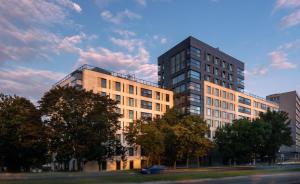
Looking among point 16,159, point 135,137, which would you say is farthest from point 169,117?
point 16,159

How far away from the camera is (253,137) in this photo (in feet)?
327

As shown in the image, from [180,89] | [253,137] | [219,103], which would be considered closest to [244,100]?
[219,103]

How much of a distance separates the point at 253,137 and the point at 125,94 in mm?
34753

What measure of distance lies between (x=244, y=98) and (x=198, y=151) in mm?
64245

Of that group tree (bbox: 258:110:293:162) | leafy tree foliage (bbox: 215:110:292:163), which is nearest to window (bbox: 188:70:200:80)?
leafy tree foliage (bbox: 215:110:292:163)

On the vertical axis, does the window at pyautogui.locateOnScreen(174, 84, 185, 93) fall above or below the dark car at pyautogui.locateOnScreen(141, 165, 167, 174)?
above

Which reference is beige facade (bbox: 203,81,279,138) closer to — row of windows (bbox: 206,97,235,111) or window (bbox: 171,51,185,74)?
row of windows (bbox: 206,97,235,111)

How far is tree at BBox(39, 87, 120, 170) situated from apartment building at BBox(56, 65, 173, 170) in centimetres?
1881

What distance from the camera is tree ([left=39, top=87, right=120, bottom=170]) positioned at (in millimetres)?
65438

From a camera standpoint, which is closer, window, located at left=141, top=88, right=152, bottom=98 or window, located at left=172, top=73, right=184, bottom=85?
window, located at left=141, top=88, right=152, bottom=98

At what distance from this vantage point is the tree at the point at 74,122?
65.4 m

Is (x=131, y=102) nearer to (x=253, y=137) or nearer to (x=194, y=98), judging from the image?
(x=194, y=98)

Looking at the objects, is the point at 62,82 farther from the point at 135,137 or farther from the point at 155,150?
the point at 155,150

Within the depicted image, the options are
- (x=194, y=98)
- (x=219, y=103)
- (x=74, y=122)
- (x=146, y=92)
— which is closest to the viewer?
(x=74, y=122)
